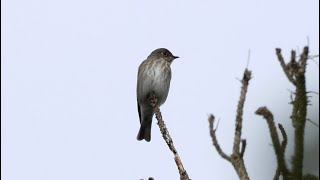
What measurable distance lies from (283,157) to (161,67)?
7100 mm

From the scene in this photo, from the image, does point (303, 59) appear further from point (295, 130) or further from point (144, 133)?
point (144, 133)

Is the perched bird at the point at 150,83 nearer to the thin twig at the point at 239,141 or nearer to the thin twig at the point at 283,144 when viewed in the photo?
the thin twig at the point at 239,141

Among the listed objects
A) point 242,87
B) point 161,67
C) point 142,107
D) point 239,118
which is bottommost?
point 239,118

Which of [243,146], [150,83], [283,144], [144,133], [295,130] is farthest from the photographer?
[144,133]

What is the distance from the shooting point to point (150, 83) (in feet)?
27.3

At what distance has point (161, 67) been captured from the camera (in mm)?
8672

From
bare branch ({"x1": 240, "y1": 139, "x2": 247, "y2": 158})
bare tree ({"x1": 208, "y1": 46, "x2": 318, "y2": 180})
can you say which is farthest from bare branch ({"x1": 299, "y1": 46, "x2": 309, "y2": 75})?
bare branch ({"x1": 240, "y1": 139, "x2": 247, "y2": 158})

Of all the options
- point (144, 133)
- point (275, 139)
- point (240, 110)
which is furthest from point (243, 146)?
point (144, 133)

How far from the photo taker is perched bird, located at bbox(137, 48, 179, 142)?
27.4 feet

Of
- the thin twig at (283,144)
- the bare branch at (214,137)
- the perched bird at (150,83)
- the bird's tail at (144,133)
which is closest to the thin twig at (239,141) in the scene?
the bare branch at (214,137)

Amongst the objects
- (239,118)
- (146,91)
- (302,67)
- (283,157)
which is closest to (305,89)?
(302,67)

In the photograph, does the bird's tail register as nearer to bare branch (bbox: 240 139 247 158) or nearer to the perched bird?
the perched bird

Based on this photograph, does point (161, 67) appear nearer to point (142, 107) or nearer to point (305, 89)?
point (142, 107)

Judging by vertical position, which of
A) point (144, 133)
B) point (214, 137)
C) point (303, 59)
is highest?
point (144, 133)
